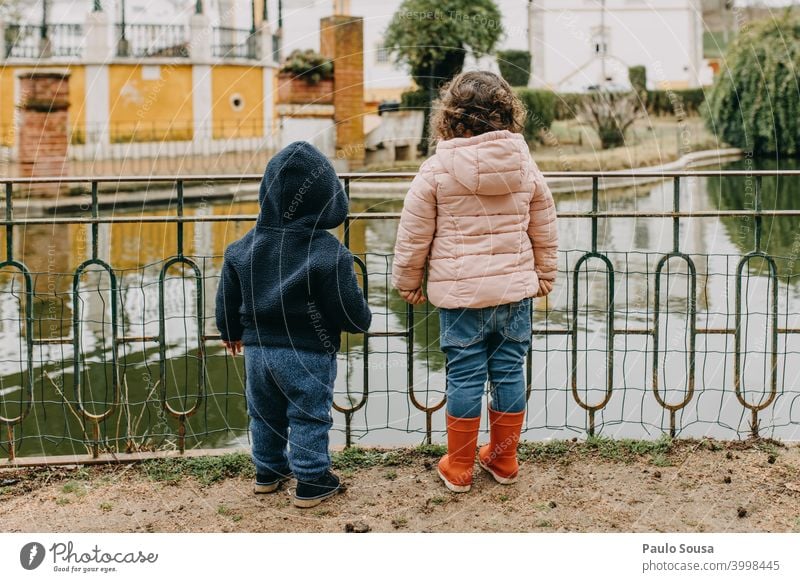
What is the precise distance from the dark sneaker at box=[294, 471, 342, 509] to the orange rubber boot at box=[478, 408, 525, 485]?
0.66 m

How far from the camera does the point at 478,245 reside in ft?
12.3

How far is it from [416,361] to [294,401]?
3.33 meters

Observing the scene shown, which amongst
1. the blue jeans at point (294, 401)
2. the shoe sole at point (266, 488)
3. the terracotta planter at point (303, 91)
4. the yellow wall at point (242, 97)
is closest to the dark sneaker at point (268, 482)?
the shoe sole at point (266, 488)

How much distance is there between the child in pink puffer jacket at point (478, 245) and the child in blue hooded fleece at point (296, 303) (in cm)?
28

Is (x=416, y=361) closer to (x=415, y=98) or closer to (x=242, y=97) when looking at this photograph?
(x=415, y=98)

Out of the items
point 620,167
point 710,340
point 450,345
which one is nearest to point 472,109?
point 450,345

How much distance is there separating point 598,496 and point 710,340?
4.28 m

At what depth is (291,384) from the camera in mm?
3773

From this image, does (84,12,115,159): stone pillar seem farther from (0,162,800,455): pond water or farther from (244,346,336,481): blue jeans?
(244,346,336,481): blue jeans

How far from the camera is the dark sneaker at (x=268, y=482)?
13.2 feet

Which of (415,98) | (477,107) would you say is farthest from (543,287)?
(415,98)

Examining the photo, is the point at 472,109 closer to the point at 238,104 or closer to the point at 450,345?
the point at 450,345
